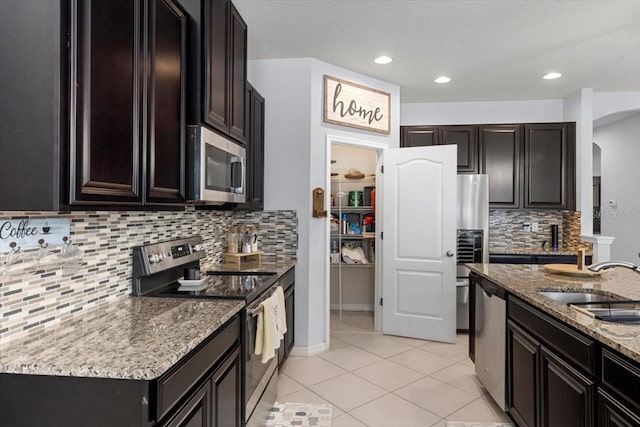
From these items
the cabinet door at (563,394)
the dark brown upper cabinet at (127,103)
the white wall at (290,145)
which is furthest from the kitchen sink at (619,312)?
the white wall at (290,145)

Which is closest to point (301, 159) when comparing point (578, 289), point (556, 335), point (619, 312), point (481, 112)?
point (578, 289)

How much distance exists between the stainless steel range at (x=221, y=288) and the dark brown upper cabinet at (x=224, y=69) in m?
0.78

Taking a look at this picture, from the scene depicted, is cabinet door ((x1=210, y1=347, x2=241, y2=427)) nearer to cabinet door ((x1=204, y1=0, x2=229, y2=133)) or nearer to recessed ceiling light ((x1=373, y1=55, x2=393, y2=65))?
cabinet door ((x1=204, y1=0, x2=229, y2=133))

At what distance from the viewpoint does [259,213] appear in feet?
12.0

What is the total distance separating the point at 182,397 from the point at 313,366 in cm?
218

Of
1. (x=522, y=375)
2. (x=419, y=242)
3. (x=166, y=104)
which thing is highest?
(x=166, y=104)

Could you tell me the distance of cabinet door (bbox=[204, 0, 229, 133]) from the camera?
196 centimetres

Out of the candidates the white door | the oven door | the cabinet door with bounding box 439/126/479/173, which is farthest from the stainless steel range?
the cabinet door with bounding box 439/126/479/173

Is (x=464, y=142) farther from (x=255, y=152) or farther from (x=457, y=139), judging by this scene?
(x=255, y=152)

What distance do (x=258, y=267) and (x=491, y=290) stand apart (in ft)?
5.58

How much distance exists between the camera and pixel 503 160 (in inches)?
185

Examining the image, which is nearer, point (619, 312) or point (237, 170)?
point (619, 312)

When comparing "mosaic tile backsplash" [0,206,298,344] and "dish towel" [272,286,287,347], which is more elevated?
"mosaic tile backsplash" [0,206,298,344]

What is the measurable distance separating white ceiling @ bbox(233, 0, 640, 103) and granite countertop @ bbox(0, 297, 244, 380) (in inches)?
82.4
